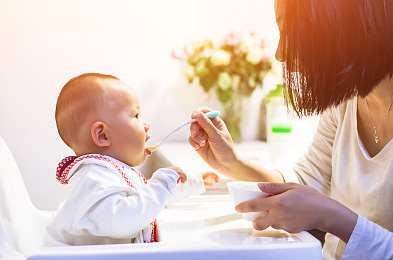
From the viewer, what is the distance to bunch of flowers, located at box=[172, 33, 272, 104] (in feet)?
7.09

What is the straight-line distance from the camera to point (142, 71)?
224 cm

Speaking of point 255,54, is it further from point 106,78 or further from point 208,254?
point 208,254

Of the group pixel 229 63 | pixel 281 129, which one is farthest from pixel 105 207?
pixel 229 63

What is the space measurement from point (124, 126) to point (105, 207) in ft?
0.64

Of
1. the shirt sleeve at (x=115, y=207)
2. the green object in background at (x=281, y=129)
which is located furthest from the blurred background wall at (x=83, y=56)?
the shirt sleeve at (x=115, y=207)

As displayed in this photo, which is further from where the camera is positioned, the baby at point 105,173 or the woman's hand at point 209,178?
the woman's hand at point 209,178

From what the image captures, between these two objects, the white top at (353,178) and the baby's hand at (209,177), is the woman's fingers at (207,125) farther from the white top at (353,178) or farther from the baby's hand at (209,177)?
A: the white top at (353,178)

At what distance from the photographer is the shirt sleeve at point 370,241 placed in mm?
966

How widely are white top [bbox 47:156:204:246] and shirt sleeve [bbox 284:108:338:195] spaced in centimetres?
47

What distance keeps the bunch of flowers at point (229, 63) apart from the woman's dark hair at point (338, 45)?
3.61 ft

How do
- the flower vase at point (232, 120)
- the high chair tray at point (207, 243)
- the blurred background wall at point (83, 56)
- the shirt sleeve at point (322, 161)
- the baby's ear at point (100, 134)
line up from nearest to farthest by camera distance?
the high chair tray at point (207, 243) → the baby's ear at point (100, 134) → the shirt sleeve at point (322, 161) → the blurred background wall at point (83, 56) → the flower vase at point (232, 120)

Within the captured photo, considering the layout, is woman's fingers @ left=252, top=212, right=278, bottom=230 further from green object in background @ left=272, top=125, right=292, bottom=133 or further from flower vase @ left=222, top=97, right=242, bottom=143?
flower vase @ left=222, top=97, right=242, bottom=143

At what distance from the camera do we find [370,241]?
0.96 m

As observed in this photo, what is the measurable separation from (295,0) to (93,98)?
396 millimetres
